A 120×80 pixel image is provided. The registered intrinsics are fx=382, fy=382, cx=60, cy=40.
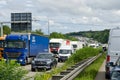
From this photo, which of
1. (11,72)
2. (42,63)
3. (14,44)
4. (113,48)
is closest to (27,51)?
(14,44)

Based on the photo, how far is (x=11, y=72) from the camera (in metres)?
11.0

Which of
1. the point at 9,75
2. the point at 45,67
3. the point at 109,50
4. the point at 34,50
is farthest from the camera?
the point at 34,50

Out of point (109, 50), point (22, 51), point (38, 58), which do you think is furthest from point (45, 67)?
point (109, 50)

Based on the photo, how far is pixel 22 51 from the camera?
3788 cm

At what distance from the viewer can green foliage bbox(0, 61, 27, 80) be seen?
35.8 feet

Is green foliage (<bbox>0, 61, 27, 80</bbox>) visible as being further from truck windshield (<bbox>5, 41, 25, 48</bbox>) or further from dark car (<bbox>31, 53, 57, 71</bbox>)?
truck windshield (<bbox>5, 41, 25, 48</bbox>)

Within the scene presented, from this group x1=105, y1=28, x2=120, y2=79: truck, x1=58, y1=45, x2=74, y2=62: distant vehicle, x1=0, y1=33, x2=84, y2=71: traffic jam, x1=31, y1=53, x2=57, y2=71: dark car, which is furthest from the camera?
x1=58, y1=45, x2=74, y2=62: distant vehicle

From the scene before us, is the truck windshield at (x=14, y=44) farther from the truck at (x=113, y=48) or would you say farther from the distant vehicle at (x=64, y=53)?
the truck at (x=113, y=48)

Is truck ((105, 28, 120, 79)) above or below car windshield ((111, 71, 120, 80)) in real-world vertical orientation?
above

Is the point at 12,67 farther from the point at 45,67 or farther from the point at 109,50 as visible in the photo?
the point at 45,67

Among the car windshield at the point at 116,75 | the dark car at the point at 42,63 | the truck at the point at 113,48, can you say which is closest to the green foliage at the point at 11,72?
the car windshield at the point at 116,75

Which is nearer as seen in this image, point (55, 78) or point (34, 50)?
point (55, 78)

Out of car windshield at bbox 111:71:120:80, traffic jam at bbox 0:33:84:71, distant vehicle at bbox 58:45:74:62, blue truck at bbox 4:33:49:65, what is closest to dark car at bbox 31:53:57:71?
traffic jam at bbox 0:33:84:71

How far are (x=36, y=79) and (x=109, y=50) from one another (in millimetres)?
6036
